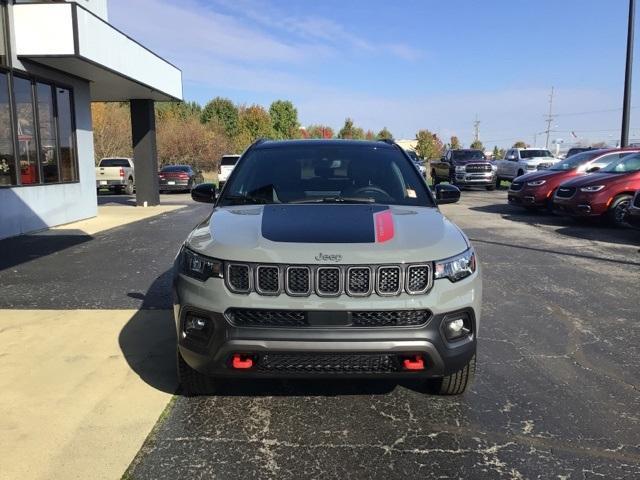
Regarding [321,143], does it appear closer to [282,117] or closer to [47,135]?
[47,135]

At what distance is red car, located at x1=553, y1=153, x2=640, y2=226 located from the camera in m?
11.9

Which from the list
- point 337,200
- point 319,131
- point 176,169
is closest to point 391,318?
point 337,200

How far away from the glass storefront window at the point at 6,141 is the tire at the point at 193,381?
9.38 meters

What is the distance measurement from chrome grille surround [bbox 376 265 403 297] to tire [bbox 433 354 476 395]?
0.82 meters

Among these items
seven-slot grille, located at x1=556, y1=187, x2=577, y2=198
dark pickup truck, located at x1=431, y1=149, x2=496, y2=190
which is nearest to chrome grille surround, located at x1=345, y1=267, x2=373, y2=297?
seven-slot grille, located at x1=556, y1=187, x2=577, y2=198

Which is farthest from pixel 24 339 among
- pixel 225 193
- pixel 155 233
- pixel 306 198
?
pixel 155 233

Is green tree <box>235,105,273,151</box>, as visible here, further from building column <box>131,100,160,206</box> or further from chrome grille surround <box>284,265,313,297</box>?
chrome grille surround <box>284,265,313,297</box>

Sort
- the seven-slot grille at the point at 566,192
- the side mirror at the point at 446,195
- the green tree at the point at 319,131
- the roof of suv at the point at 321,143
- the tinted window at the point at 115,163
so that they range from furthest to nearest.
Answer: the green tree at the point at 319,131 → the tinted window at the point at 115,163 → the seven-slot grille at the point at 566,192 → the roof of suv at the point at 321,143 → the side mirror at the point at 446,195

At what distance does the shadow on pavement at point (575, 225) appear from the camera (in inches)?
419

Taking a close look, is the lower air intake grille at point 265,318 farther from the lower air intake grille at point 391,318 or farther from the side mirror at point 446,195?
the side mirror at point 446,195

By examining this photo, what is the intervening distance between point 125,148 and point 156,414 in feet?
130

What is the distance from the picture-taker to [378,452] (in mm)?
3025

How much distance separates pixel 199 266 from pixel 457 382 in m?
1.79

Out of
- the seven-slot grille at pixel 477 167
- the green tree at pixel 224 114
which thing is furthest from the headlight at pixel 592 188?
the green tree at pixel 224 114
